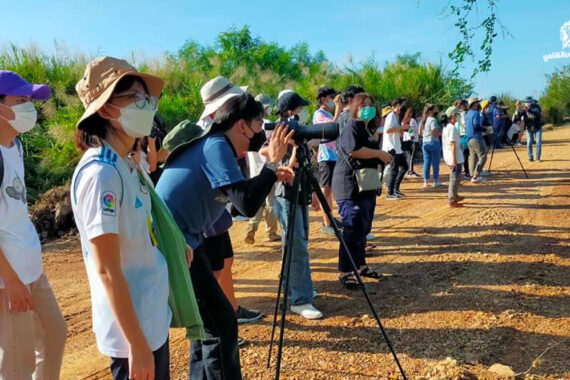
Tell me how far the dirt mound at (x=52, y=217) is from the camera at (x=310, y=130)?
5252mm

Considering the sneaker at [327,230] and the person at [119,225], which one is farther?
the sneaker at [327,230]

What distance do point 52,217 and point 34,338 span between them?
5.25 metres

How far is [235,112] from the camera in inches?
101

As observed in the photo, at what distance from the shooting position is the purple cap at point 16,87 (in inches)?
90.2

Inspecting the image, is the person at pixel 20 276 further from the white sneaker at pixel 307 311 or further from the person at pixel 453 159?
the person at pixel 453 159

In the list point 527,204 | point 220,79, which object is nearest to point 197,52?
point 527,204

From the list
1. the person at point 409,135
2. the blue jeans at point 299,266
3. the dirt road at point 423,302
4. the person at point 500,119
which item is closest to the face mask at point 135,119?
the dirt road at point 423,302

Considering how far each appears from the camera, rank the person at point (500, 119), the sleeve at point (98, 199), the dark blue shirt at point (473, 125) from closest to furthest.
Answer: the sleeve at point (98, 199), the dark blue shirt at point (473, 125), the person at point (500, 119)

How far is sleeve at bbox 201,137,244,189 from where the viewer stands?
7.83 feet

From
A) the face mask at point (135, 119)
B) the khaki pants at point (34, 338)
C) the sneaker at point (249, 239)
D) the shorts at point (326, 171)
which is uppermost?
the face mask at point (135, 119)

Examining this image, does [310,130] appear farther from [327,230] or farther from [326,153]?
[327,230]

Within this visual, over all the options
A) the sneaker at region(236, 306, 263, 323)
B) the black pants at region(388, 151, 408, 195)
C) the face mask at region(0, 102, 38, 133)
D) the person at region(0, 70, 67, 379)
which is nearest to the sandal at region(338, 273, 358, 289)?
the sneaker at region(236, 306, 263, 323)

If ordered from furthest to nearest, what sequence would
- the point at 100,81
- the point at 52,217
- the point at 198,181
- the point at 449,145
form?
the point at 449,145 < the point at 52,217 < the point at 198,181 < the point at 100,81

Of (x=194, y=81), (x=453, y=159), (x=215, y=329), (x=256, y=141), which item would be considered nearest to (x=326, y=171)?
(x=453, y=159)
